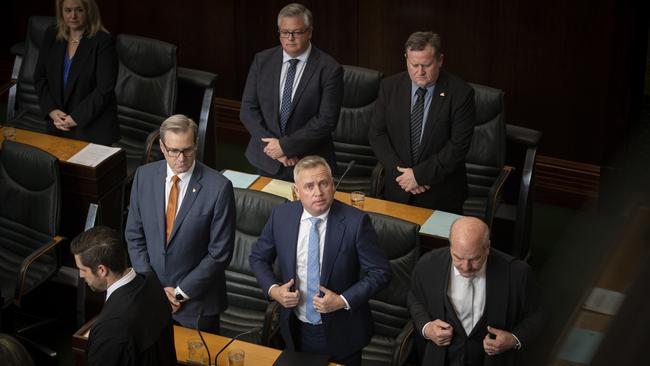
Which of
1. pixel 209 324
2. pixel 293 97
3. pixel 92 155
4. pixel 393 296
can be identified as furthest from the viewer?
pixel 92 155

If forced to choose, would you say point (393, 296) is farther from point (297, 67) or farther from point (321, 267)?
point (297, 67)

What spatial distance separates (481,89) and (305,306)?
2.04 meters

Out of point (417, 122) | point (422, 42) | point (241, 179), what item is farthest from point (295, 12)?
point (241, 179)

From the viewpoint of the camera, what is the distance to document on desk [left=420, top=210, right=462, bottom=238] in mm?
4320

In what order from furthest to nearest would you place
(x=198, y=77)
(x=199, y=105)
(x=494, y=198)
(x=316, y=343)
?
(x=199, y=105), (x=198, y=77), (x=494, y=198), (x=316, y=343)

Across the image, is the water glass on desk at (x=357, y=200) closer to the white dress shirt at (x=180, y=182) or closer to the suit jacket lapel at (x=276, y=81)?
the suit jacket lapel at (x=276, y=81)

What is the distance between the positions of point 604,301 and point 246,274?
4.06 metres

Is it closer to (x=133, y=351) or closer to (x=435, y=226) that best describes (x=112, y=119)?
(x=435, y=226)

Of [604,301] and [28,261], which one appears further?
[28,261]

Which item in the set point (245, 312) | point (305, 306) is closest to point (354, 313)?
point (305, 306)

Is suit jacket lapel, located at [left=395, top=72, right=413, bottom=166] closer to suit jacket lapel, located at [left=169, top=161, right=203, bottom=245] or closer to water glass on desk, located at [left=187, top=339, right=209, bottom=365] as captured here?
suit jacket lapel, located at [left=169, top=161, right=203, bottom=245]

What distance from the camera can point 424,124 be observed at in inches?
179

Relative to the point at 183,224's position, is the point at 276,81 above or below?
above

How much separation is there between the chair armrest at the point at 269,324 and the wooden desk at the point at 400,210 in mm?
901
